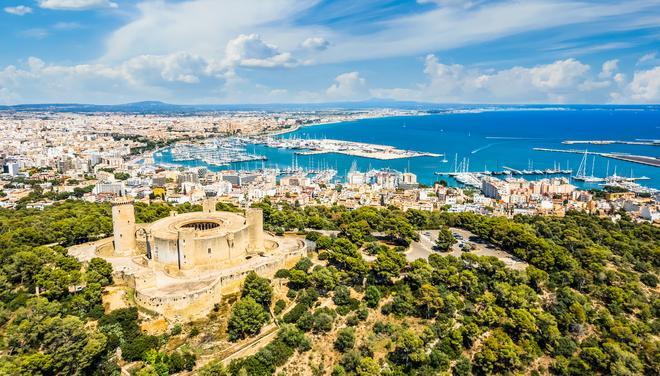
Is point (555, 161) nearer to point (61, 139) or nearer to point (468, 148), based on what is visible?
point (468, 148)

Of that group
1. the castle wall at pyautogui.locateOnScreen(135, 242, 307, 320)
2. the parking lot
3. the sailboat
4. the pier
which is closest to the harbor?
the sailboat

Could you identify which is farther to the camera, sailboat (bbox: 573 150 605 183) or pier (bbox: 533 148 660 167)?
pier (bbox: 533 148 660 167)

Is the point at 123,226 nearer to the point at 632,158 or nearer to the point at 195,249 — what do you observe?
the point at 195,249

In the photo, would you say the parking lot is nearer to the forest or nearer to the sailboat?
the forest

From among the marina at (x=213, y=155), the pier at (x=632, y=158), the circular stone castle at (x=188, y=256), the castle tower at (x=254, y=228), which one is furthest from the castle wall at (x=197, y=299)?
the pier at (x=632, y=158)

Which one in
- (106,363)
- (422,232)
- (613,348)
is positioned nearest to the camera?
(106,363)

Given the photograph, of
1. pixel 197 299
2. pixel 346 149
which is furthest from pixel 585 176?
pixel 197 299

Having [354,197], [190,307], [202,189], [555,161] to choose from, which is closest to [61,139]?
[202,189]

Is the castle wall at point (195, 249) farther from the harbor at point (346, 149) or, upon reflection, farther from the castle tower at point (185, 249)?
the harbor at point (346, 149)
